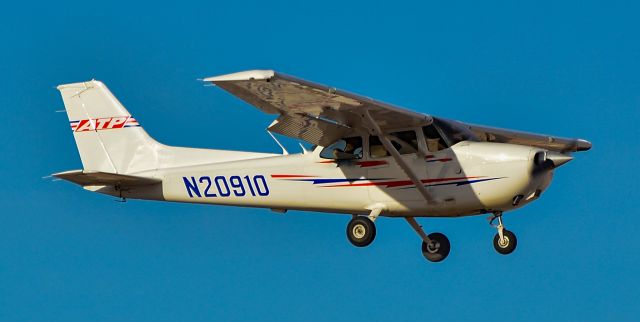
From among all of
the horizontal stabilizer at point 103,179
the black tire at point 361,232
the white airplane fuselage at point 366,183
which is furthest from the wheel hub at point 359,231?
the horizontal stabilizer at point 103,179

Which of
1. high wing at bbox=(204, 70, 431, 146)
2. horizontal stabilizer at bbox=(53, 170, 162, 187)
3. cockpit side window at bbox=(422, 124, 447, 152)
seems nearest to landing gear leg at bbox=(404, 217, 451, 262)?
cockpit side window at bbox=(422, 124, 447, 152)

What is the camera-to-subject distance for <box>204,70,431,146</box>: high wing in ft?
55.0

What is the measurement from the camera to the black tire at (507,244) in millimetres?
20031

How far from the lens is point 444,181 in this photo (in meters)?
19.4

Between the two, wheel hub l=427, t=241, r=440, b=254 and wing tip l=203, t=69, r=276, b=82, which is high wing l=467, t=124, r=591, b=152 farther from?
wing tip l=203, t=69, r=276, b=82

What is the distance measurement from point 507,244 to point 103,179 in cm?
661

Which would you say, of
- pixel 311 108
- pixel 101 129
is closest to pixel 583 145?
pixel 311 108

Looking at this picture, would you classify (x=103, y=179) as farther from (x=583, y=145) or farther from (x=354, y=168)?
(x=583, y=145)

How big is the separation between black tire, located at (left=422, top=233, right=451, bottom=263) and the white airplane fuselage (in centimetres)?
144

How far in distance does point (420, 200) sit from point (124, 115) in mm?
6048

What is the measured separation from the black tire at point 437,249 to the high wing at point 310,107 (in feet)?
8.37

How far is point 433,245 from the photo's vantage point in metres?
21.0

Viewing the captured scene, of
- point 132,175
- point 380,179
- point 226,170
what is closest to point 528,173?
point 380,179

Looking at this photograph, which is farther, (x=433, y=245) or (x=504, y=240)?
(x=433, y=245)
